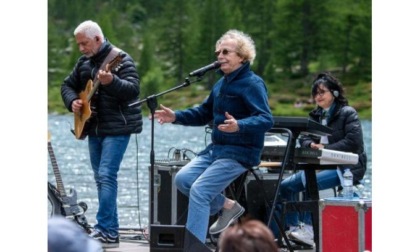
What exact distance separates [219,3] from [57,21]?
1203cm

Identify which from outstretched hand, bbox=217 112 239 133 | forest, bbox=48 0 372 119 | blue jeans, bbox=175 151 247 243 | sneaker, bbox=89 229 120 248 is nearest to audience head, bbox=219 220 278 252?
outstretched hand, bbox=217 112 239 133

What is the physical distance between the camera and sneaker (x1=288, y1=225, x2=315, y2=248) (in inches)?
269

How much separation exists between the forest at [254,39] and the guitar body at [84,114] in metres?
57.8

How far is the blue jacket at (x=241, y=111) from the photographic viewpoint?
5.86 metres

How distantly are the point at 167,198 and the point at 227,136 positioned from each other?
4.11 ft

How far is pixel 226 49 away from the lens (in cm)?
601

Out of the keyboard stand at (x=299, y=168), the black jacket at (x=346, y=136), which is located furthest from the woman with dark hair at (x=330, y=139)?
the keyboard stand at (x=299, y=168)

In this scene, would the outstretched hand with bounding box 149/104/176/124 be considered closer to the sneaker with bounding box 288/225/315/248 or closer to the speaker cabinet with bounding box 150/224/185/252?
the speaker cabinet with bounding box 150/224/185/252

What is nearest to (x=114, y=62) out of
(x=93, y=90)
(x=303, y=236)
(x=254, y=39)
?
(x=93, y=90)

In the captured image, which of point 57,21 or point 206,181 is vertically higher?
point 57,21

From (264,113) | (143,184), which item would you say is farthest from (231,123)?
(143,184)

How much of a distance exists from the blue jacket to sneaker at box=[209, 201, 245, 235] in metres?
0.32

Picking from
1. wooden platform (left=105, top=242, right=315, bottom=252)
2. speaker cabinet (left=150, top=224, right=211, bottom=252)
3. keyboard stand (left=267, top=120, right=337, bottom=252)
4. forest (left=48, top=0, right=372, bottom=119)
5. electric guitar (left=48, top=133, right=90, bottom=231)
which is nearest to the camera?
speaker cabinet (left=150, top=224, right=211, bottom=252)
